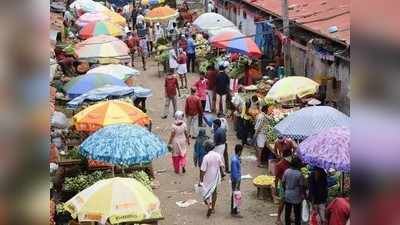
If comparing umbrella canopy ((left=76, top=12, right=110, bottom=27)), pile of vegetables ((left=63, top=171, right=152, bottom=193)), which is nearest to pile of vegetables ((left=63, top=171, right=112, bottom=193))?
pile of vegetables ((left=63, top=171, right=152, bottom=193))

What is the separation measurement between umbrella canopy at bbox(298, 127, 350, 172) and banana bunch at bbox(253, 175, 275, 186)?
7.19 ft

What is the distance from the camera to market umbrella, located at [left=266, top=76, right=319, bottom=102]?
1387 cm

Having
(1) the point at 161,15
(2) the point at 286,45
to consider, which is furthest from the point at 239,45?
(1) the point at 161,15

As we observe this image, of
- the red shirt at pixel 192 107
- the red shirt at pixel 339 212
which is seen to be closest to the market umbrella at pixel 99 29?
the red shirt at pixel 192 107

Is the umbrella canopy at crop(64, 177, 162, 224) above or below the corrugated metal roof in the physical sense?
below

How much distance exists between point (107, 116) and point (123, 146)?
6.70ft

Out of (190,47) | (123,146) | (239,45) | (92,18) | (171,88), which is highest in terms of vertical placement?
(92,18)

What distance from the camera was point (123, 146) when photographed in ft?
32.6

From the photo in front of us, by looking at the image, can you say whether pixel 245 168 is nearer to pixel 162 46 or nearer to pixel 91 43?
pixel 91 43

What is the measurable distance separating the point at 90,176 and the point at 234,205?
2520mm

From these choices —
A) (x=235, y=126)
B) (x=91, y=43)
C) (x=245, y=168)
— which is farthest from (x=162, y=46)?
(x=245, y=168)

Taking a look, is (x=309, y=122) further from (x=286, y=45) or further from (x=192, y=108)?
(x=286, y=45)

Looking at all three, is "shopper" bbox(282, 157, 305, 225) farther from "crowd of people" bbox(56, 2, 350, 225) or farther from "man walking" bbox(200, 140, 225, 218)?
"man walking" bbox(200, 140, 225, 218)
